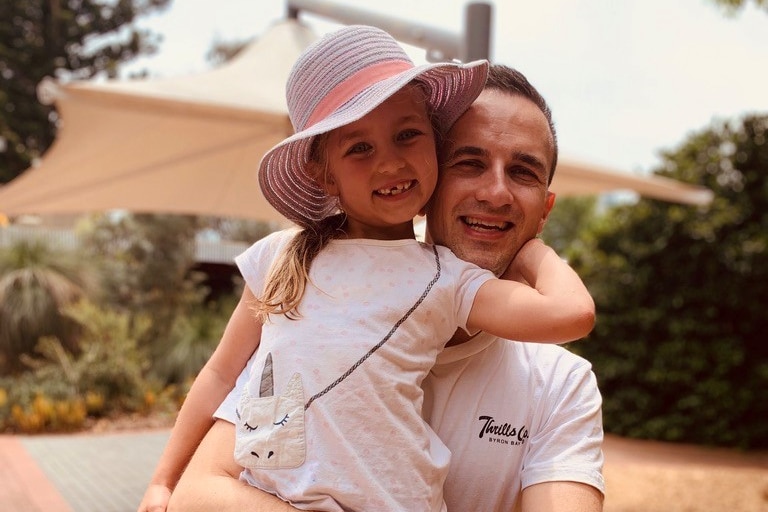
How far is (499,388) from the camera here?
6.48 feet

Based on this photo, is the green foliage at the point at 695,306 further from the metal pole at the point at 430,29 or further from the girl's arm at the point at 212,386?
the girl's arm at the point at 212,386

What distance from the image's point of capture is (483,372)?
200 cm

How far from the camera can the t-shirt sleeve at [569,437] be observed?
1.81 meters

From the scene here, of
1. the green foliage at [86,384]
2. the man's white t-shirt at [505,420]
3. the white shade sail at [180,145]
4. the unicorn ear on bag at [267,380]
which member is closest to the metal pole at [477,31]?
the white shade sail at [180,145]

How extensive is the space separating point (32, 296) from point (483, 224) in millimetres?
12967

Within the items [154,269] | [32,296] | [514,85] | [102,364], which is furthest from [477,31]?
[154,269]

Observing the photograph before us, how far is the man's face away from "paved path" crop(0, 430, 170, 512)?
584cm

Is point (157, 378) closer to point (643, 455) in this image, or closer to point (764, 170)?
point (643, 455)

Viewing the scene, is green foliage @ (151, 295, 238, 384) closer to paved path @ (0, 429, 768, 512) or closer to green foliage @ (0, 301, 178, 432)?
green foliage @ (0, 301, 178, 432)

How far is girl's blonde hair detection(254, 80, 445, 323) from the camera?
1.86 m

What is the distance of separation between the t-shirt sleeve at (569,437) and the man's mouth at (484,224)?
1.20ft

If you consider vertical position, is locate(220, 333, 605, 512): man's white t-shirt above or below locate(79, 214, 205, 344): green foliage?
above

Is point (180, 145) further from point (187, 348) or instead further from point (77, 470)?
point (187, 348)

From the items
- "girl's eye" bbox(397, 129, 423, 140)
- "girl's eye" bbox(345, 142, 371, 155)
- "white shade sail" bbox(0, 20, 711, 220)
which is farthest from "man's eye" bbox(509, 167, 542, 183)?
"white shade sail" bbox(0, 20, 711, 220)
